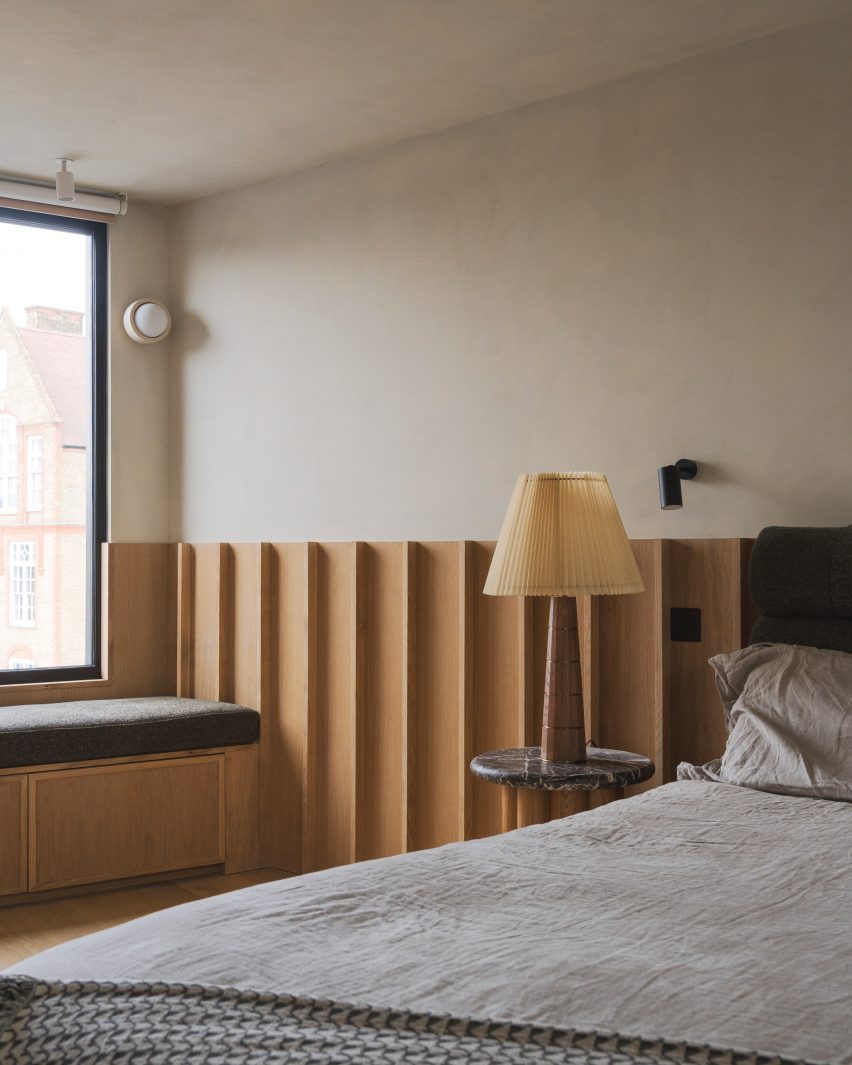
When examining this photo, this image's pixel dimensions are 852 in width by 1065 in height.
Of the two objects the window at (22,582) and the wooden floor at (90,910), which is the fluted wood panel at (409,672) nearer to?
the wooden floor at (90,910)

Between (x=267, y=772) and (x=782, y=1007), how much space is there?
342 cm

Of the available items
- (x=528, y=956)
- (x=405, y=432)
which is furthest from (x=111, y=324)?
(x=528, y=956)

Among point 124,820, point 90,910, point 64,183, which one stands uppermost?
point 64,183

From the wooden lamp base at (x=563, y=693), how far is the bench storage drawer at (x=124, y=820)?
174 cm

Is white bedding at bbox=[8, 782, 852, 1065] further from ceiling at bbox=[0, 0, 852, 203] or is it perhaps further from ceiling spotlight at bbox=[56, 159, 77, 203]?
ceiling spotlight at bbox=[56, 159, 77, 203]

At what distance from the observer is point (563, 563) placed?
292cm

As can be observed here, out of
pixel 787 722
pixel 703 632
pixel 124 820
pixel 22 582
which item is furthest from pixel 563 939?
pixel 22 582

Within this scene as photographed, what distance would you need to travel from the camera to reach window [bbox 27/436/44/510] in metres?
4.76

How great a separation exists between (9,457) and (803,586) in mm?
3329

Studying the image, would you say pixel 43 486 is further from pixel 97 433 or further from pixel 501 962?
pixel 501 962

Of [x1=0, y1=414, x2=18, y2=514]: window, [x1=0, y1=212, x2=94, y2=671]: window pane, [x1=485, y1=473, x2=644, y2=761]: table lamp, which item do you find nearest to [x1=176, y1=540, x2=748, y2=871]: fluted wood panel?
[x1=485, y1=473, x2=644, y2=761]: table lamp

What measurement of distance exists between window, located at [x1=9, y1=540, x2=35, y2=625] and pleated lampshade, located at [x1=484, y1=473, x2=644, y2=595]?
2.49m

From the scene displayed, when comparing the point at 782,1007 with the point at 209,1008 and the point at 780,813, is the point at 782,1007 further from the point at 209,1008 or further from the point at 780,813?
the point at 780,813

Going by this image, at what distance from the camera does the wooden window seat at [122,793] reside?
12.9 ft
